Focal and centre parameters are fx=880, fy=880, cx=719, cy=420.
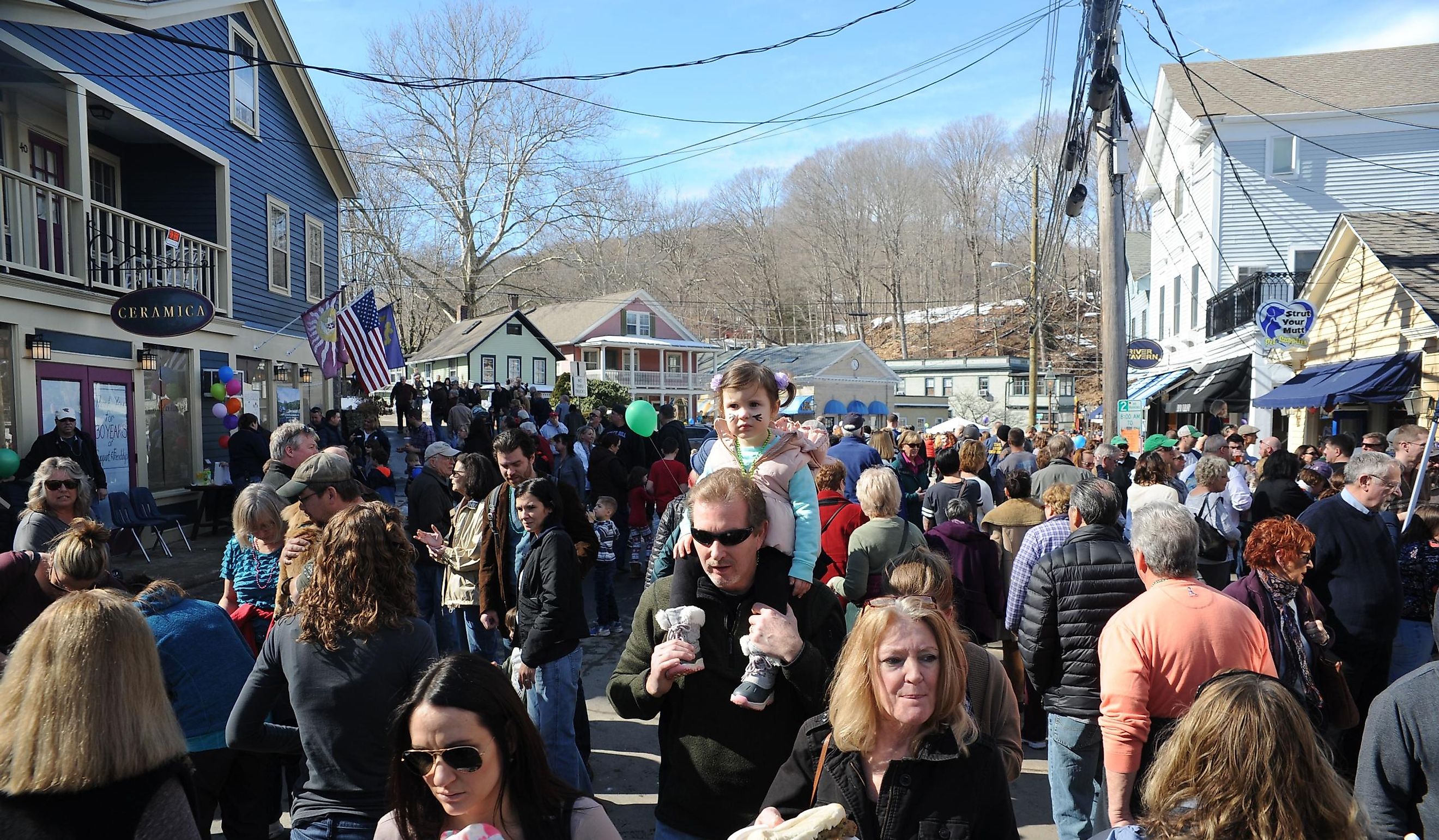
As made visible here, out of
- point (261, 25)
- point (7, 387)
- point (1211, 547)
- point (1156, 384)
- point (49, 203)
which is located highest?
point (261, 25)

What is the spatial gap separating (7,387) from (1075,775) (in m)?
12.5

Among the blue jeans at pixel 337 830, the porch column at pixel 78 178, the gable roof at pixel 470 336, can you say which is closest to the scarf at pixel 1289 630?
the blue jeans at pixel 337 830

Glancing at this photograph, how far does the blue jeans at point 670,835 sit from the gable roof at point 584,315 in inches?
1917

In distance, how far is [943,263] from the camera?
74938 millimetres

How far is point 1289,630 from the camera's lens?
4.21 metres

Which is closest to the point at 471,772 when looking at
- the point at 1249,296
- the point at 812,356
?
the point at 1249,296

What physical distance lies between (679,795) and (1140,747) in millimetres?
1706

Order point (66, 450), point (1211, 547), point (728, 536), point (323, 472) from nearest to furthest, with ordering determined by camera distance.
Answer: point (728, 536) < point (323, 472) < point (1211, 547) < point (66, 450)

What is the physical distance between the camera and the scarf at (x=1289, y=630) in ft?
13.5

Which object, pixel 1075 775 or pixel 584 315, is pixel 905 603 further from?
pixel 584 315

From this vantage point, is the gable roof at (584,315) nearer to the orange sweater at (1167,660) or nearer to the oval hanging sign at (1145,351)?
the oval hanging sign at (1145,351)

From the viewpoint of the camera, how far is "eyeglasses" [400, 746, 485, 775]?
1976mm

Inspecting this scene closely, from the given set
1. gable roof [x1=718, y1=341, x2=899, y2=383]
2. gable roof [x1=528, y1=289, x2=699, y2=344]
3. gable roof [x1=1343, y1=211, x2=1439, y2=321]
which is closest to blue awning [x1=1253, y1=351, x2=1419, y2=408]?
gable roof [x1=1343, y1=211, x2=1439, y2=321]

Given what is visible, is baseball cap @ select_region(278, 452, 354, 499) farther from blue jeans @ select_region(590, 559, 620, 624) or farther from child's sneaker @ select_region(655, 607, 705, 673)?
blue jeans @ select_region(590, 559, 620, 624)
